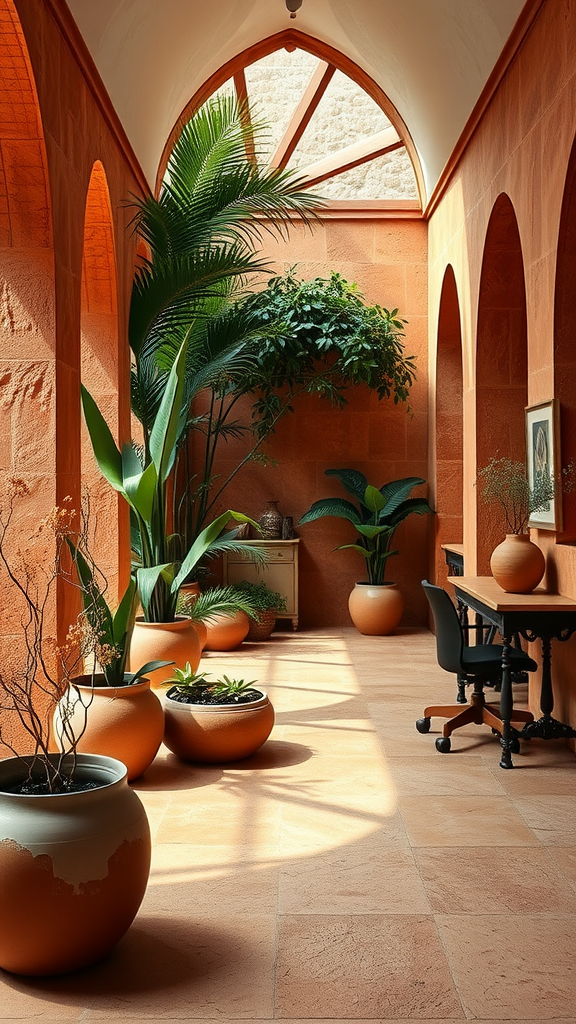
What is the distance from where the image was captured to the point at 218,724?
4449mm

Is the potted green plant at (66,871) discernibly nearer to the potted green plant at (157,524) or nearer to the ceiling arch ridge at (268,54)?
the potted green plant at (157,524)

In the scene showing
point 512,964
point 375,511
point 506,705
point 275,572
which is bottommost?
point 512,964

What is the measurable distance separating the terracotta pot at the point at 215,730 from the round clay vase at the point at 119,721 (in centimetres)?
22

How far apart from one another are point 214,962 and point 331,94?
10257mm

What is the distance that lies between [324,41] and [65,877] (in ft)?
25.1

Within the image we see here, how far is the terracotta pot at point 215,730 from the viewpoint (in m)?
4.45

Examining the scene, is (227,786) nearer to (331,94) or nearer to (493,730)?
(493,730)

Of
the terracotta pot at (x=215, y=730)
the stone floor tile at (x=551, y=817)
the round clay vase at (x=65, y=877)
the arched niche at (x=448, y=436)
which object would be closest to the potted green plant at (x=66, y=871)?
the round clay vase at (x=65, y=877)

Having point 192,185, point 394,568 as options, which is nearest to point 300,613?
point 394,568

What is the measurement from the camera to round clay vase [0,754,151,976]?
240 cm

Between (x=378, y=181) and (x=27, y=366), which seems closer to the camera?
(x=27, y=366)

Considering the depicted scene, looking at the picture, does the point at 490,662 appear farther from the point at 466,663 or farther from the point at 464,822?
the point at 464,822

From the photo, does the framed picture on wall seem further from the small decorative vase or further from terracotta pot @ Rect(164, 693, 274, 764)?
the small decorative vase

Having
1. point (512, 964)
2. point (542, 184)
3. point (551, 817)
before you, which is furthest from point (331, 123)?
point (512, 964)
